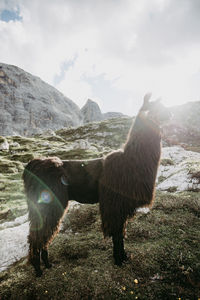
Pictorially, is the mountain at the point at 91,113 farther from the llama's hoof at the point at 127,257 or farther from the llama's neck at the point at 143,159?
the llama's hoof at the point at 127,257

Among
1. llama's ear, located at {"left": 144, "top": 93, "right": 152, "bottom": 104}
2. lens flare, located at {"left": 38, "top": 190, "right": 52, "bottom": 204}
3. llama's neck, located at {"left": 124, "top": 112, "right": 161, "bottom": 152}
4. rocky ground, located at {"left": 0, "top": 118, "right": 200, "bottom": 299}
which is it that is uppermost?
llama's ear, located at {"left": 144, "top": 93, "right": 152, "bottom": 104}

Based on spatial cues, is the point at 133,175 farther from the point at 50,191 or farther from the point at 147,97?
the point at 50,191

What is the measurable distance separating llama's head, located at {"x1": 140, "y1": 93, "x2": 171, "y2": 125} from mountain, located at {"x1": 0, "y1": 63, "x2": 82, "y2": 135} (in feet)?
427

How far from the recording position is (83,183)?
4.01 metres

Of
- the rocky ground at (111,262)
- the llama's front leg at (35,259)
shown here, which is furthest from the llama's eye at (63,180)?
the rocky ground at (111,262)

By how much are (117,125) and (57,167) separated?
82.3m

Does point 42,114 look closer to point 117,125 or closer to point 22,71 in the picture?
point 22,71

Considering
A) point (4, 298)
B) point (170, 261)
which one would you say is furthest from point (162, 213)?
point (4, 298)

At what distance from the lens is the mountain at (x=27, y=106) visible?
125375 mm

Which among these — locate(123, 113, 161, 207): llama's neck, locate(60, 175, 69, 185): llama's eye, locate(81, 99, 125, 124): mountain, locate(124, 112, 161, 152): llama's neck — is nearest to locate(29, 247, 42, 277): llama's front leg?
locate(60, 175, 69, 185): llama's eye

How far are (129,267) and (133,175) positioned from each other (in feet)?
7.12

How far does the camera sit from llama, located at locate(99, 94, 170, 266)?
12.2ft

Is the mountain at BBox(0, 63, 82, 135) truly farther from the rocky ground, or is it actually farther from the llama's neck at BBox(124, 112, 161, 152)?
the llama's neck at BBox(124, 112, 161, 152)

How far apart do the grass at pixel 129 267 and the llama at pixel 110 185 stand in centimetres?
38
